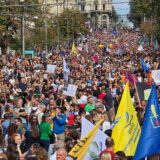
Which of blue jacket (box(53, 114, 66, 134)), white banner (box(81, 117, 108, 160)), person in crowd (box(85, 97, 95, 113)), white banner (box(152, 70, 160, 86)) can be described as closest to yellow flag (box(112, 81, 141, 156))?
white banner (box(81, 117, 108, 160))

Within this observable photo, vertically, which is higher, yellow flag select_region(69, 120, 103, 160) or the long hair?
yellow flag select_region(69, 120, 103, 160)

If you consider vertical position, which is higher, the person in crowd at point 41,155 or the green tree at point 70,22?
the green tree at point 70,22

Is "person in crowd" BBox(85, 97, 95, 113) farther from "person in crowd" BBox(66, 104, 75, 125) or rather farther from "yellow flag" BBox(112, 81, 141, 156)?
"yellow flag" BBox(112, 81, 141, 156)

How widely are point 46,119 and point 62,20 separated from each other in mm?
51181

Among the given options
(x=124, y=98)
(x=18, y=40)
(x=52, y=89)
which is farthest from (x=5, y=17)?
(x=124, y=98)

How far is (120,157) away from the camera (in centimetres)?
718

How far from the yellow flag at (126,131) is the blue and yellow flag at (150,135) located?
109cm

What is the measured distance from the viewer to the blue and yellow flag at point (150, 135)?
6.69m

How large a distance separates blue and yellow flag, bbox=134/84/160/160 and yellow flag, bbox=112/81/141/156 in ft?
3.56

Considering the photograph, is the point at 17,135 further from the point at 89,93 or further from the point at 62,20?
the point at 62,20

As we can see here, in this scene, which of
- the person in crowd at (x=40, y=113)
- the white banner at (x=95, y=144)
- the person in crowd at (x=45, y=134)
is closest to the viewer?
the white banner at (x=95, y=144)

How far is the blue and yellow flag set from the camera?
6.69 meters

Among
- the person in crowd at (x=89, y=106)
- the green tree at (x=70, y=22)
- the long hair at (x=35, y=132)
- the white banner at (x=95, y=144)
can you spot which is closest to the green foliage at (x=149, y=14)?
the green tree at (x=70, y=22)

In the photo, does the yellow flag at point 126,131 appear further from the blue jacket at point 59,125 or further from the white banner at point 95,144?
the blue jacket at point 59,125
